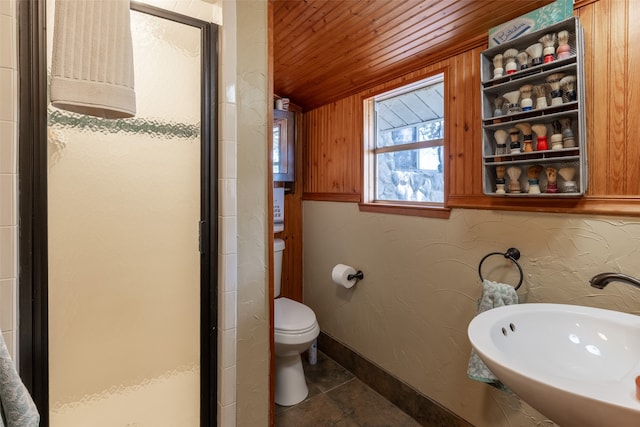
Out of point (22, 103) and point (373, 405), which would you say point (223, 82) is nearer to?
point (22, 103)

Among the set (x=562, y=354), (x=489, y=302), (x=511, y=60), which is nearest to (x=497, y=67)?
(x=511, y=60)

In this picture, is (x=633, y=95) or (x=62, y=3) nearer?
(x=62, y=3)

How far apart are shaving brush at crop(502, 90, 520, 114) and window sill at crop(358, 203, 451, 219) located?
21.9 inches

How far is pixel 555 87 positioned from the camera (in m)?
1.22

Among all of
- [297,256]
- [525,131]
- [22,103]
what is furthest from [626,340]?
[297,256]

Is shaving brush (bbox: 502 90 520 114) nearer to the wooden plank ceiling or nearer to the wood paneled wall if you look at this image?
the wood paneled wall

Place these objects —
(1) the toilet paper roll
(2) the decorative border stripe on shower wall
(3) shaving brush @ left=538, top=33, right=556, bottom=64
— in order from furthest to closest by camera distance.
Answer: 1. (1) the toilet paper roll
2. (3) shaving brush @ left=538, top=33, right=556, bottom=64
3. (2) the decorative border stripe on shower wall

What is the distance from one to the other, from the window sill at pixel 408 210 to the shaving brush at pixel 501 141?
0.40 meters

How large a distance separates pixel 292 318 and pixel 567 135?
1653mm

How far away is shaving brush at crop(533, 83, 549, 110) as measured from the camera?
1.23 meters

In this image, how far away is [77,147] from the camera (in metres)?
1.01

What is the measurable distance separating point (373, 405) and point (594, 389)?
1597mm

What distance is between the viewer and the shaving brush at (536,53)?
123 centimetres

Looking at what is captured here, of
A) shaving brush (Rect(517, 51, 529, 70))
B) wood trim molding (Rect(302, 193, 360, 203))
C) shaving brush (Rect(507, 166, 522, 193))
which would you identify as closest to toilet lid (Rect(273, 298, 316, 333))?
wood trim molding (Rect(302, 193, 360, 203))
